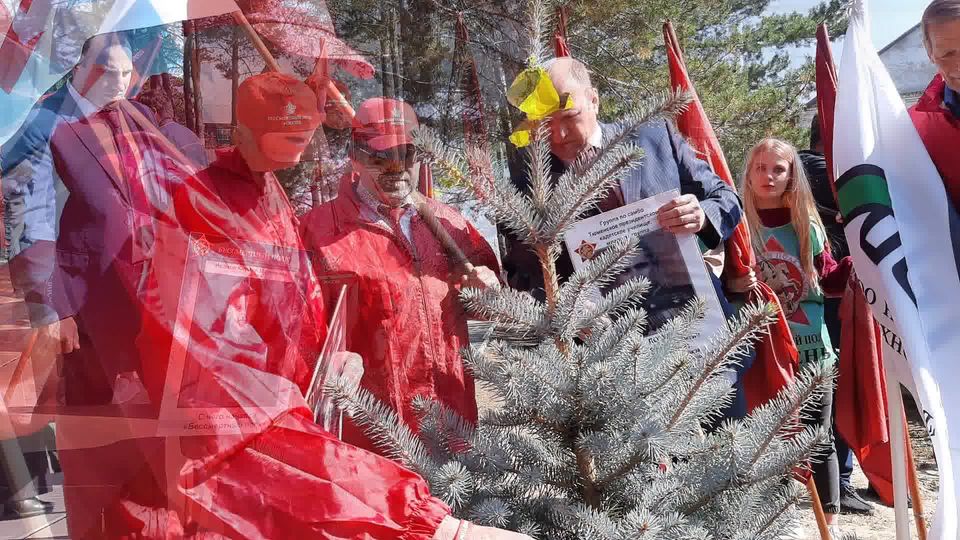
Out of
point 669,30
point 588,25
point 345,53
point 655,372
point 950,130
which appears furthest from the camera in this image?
point 588,25

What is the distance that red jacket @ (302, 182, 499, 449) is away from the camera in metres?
1.61

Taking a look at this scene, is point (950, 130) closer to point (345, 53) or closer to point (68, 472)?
point (345, 53)

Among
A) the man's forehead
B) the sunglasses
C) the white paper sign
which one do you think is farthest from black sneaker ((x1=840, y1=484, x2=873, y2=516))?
the sunglasses

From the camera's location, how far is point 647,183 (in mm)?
2064

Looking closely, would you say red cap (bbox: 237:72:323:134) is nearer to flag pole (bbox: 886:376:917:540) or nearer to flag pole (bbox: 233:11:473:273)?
flag pole (bbox: 233:11:473:273)

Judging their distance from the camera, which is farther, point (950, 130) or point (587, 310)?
point (950, 130)

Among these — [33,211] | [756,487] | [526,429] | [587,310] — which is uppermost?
[33,211]

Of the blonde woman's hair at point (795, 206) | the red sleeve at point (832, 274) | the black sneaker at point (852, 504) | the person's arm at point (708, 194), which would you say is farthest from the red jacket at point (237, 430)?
the black sneaker at point (852, 504)

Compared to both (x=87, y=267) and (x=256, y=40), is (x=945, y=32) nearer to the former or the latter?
(x=256, y=40)

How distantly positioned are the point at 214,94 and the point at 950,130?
1.84 meters

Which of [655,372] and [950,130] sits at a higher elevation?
[950,130]

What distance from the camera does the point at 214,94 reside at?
135 cm

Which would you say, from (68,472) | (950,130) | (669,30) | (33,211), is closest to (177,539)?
(68,472)

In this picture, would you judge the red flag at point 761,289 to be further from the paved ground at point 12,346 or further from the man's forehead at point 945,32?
the paved ground at point 12,346
